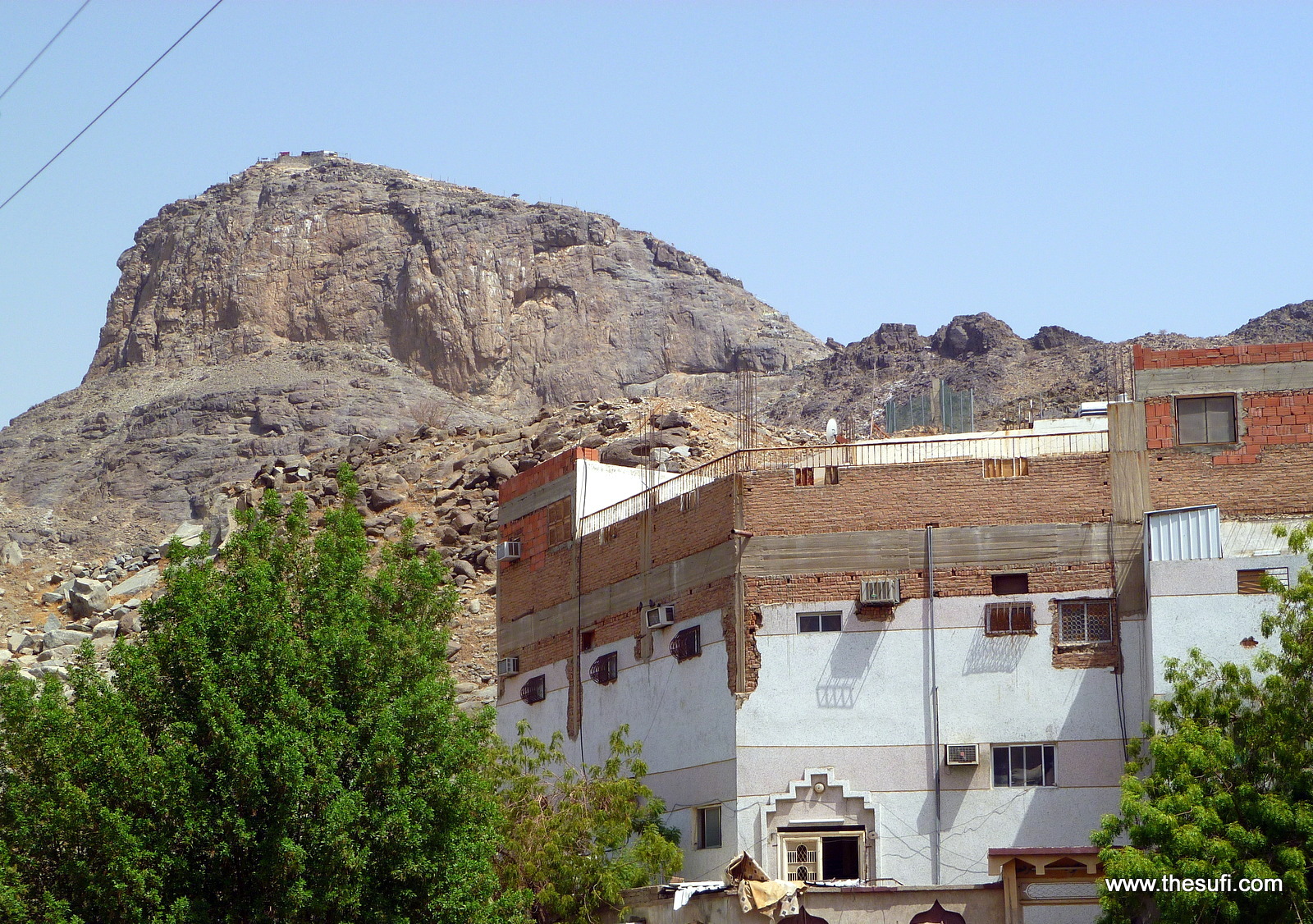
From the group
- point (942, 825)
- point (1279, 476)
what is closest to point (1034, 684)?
point (942, 825)

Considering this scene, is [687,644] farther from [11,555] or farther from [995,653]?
[11,555]

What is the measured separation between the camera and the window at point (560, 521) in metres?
35.2

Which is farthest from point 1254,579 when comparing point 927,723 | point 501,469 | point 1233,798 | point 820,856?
point 501,469

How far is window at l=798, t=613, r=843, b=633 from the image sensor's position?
2922cm

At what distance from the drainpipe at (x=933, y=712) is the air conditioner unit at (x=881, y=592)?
0.55 m

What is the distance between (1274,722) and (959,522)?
26.4 ft

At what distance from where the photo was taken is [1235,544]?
28.0 m

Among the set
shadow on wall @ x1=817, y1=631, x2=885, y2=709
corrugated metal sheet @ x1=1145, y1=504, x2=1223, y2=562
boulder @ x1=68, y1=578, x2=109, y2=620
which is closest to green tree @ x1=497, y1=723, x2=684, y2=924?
shadow on wall @ x1=817, y1=631, x2=885, y2=709

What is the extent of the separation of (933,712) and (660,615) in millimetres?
5652

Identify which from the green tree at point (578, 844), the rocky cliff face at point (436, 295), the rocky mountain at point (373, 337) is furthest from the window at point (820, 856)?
the rocky cliff face at point (436, 295)

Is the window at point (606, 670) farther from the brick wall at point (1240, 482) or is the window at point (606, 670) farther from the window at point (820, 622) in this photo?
the brick wall at point (1240, 482)

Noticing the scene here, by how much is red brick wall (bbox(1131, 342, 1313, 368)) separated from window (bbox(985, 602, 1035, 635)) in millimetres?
4727

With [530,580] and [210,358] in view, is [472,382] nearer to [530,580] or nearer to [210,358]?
[210,358]

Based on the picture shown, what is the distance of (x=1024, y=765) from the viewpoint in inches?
1100
